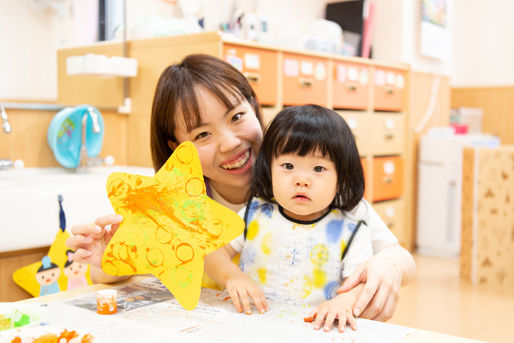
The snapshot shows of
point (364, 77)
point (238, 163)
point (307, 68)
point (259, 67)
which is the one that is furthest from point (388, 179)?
point (238, 163)

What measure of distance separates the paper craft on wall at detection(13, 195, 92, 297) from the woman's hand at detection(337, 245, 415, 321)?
2.76ft

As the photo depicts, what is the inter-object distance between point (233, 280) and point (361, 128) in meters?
2.44

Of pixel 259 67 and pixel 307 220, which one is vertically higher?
pixel 259 67

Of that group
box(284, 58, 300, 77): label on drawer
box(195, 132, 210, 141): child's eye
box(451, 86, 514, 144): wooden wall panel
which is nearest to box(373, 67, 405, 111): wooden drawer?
box(284, 58, 300, 77): label on drawer

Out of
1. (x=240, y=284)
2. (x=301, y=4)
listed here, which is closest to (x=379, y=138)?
(x=301, y=4)

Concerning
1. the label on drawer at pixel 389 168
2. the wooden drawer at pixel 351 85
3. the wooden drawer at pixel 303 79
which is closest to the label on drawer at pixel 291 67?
the wooden drawer at pixel 303 79

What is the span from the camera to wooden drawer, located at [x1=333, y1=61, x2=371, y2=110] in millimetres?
3029

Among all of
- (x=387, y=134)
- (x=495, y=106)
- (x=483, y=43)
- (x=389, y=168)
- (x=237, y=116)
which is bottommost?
(x=389, y=168)

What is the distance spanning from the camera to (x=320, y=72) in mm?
2881

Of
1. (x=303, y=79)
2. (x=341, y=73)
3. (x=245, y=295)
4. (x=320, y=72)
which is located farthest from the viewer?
(x=341, y=73)

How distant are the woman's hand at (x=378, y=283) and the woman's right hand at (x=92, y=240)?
15.4 inches

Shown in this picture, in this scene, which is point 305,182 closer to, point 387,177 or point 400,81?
point 387,177

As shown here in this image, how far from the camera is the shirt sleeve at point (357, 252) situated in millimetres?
979

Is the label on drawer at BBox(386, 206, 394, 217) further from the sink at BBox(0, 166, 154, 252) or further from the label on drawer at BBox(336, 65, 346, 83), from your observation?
the sink at BBox(0, 166, 154, 252)
